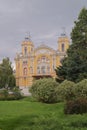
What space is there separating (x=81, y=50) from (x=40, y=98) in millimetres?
7166

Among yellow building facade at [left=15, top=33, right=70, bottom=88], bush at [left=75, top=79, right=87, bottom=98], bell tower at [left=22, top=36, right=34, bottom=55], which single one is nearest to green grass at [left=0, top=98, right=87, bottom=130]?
bush at [left=75, top=79, right=87, bottom=98]

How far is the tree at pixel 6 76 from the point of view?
65000 mm

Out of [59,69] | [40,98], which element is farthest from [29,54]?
[40,98]

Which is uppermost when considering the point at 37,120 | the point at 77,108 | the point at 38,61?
the point at 38,61

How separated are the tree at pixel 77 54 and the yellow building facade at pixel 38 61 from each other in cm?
4650

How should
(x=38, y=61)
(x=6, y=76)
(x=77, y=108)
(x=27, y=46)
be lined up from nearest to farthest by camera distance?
(x=77, y=108) → (x=6, y=76) → (x=38, y=61) → (x=27, y=46)

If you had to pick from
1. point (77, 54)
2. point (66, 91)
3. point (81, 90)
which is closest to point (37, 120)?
point (81, 90)

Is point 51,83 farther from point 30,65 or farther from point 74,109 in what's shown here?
point 30,65

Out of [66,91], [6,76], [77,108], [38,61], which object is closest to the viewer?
[77,108]

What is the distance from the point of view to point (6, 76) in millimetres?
66062

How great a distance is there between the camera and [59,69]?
3381cm

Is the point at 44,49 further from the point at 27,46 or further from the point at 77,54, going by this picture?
the point at 77,54

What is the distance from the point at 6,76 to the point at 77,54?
3507cm

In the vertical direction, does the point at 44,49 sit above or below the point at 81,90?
above
